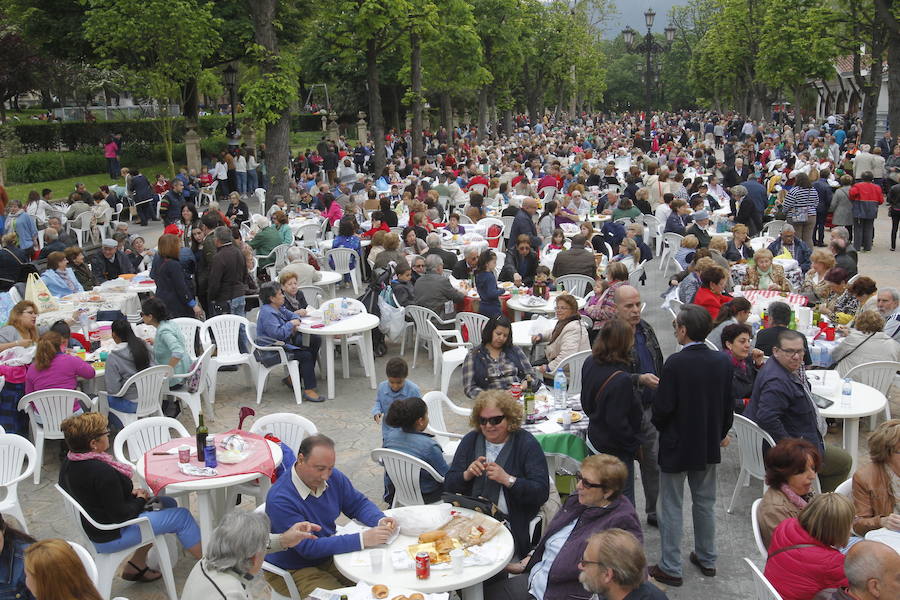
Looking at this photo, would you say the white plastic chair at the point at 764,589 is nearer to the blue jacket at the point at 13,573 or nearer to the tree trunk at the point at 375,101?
the blue jacket at the point at 13,573

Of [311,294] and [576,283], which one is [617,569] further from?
[311,294]

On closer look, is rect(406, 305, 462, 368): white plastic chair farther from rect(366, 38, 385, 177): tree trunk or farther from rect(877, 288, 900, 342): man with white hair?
rect(366, 38, 385, 177): tree trunk

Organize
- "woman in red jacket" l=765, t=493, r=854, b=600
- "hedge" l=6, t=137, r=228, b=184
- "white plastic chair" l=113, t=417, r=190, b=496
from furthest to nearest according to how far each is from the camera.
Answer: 1. "hedge" l=6, t=137, r=228, b=184
2. "white plastic chair" l=113, t=417, r=190, b=496
3. "woman in red jacket" l=765, t=493, r=854, b=600

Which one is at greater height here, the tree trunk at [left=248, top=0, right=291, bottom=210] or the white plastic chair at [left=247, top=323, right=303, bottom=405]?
the tree trunk at [left=248, top=0, right=291, bottom=210]

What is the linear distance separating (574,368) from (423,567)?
11.5 ft

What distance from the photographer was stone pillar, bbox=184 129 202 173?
28.7m

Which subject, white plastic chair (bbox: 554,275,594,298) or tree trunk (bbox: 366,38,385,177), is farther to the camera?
tree trunk (bbox: 366,38,385,177)

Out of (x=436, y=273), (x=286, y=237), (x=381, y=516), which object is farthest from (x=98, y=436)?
(x=286, y=237)

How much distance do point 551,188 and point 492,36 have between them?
1761 centimetres

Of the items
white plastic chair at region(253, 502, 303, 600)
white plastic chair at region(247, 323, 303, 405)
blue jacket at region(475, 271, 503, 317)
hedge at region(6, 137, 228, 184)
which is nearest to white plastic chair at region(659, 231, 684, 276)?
blue jacket at region(475, 271, 503, 317)

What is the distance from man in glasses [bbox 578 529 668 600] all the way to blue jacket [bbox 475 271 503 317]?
6.26 metres

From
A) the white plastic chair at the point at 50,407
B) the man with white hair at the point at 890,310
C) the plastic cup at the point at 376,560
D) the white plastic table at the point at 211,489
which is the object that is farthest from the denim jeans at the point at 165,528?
the man with white hair at the point at 890,310

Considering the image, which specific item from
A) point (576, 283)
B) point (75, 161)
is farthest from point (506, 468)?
point (75, 161)

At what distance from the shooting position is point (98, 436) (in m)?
5.22
